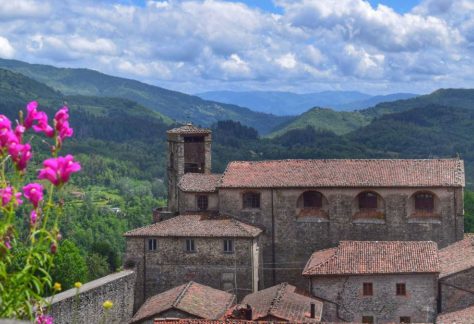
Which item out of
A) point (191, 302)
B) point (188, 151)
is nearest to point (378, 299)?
point (191, 302)

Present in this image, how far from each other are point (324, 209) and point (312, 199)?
967 millimetres

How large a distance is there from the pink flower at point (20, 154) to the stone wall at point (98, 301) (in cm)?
2899

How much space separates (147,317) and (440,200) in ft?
63.2

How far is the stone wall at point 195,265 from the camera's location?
47062mm

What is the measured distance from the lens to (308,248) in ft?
163

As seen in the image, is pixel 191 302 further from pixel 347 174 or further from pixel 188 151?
pixel 188 151

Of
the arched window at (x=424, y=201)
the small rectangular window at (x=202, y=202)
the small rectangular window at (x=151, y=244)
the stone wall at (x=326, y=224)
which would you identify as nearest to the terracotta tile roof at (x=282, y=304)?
the stone wall at (x=326, y=224)

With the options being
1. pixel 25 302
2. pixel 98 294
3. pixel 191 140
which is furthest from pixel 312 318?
pixel 25 302

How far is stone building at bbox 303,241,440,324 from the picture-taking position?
1678 inches

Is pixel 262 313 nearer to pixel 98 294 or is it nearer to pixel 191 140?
pixel 98 294

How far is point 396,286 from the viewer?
43000mm

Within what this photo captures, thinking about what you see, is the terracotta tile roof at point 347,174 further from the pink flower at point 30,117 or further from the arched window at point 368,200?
the pink flower at point 30,117

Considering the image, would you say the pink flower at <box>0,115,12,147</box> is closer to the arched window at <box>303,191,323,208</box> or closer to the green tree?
the arched window at <box>303,191,323,208</box>

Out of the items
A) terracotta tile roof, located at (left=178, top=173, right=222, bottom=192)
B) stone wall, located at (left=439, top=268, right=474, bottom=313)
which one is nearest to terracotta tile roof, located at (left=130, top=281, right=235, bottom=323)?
terracotta tile roof, located at (left=178, top=173, right=222, bottom=192)
